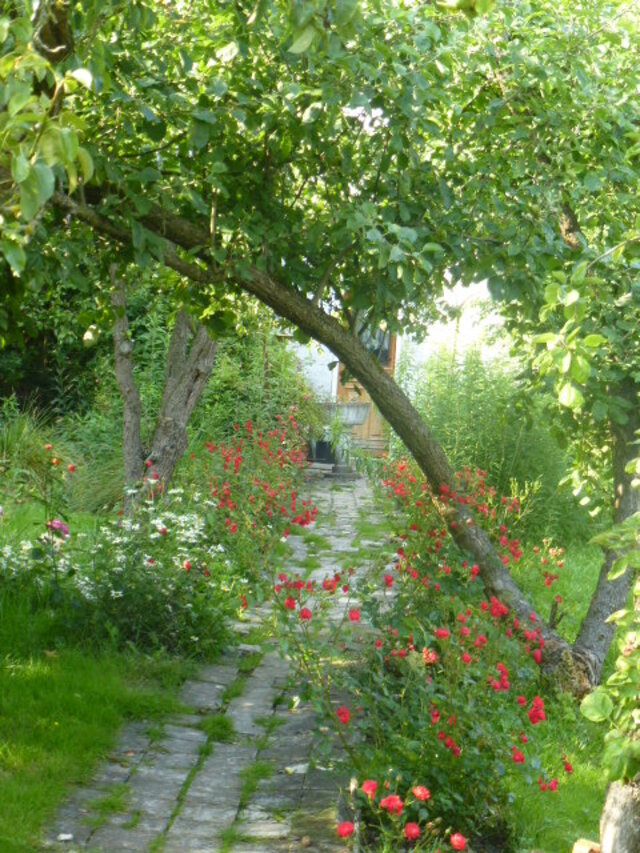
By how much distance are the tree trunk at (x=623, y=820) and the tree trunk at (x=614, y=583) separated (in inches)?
120

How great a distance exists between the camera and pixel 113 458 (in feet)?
37.4

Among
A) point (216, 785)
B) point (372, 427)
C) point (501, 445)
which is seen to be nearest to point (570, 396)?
point (216, 785)

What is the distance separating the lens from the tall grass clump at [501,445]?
36.9 ft

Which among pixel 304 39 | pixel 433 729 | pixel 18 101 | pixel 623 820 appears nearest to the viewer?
pixel 18 101

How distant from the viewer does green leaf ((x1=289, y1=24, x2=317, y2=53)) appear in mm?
2768

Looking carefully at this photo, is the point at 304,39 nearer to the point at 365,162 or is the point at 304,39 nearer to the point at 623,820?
the point at 623,820

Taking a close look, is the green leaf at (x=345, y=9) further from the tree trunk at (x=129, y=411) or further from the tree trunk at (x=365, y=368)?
the tree trunk at (x=129, y=411)

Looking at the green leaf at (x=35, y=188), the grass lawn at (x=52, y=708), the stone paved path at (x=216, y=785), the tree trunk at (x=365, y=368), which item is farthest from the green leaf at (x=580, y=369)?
the grass lawn at (x=52, y=708)

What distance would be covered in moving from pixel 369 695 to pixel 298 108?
8.70 ft

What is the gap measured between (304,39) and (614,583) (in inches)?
197

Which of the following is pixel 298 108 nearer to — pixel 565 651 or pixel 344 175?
pixel 344 175

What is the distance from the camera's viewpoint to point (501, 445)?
11.7 metres

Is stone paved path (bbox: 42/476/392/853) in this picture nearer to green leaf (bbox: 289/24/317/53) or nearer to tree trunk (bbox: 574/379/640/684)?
tree trunk (bbox: 574/379/640/684)

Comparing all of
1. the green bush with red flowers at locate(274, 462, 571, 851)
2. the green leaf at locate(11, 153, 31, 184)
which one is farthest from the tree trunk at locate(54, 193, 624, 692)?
the green leaf at locate(11, 153, 31, 184)
